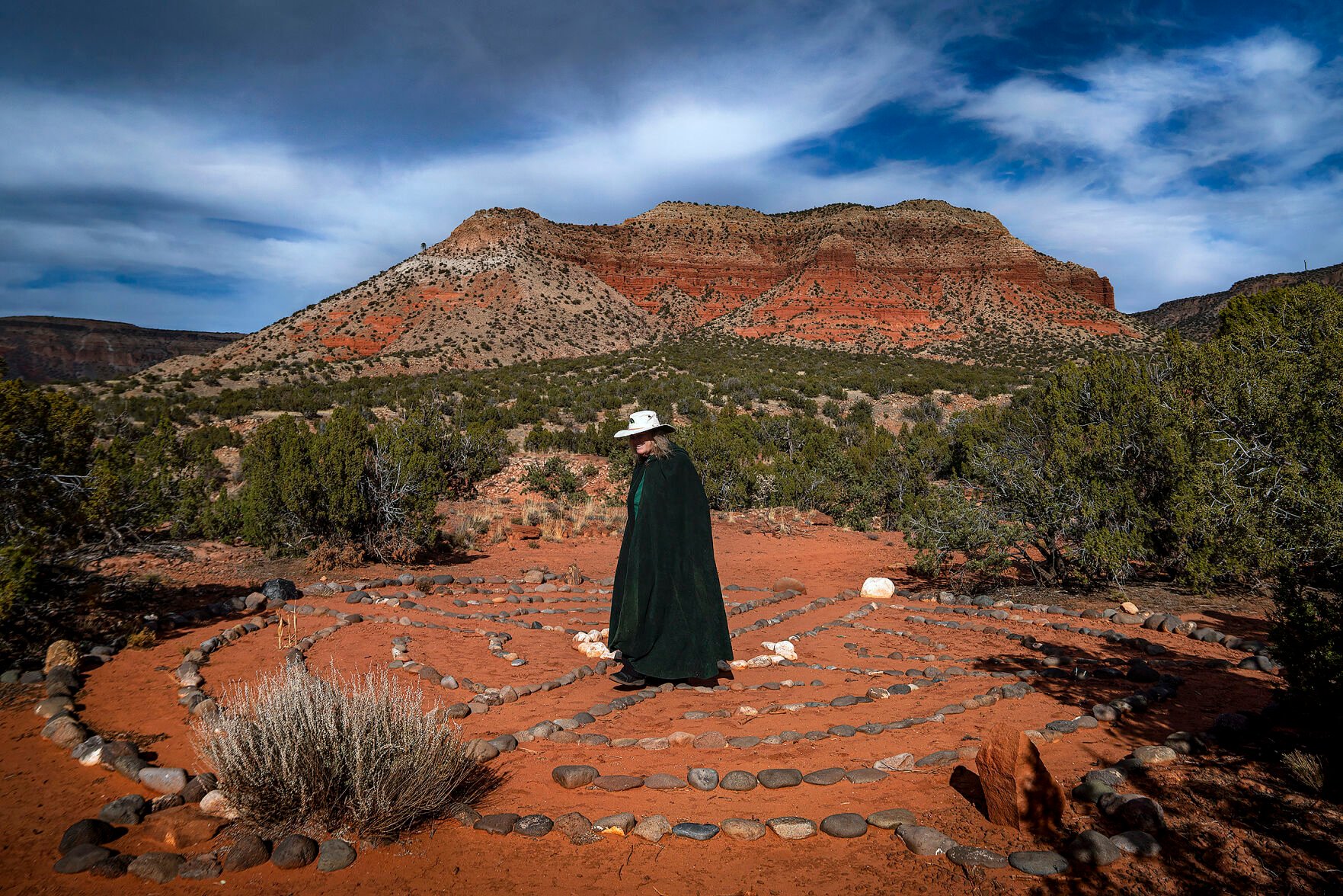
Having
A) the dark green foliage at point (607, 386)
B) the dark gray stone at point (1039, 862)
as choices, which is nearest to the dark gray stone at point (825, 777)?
the dark gray stone at point (1039, 862)

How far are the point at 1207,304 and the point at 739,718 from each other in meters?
88.0

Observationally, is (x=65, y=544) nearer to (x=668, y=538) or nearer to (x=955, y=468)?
(x=668, y=538)

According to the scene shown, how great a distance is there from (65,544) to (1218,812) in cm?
888

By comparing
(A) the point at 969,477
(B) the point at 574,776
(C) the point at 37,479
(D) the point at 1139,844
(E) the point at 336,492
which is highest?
(C) the point at 37,479

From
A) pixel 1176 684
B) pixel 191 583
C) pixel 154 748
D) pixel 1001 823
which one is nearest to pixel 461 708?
pixel 154 748

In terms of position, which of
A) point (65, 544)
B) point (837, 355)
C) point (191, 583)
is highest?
point (837, 355)

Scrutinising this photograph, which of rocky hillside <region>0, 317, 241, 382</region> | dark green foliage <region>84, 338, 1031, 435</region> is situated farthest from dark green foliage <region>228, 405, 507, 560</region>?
rocky hillside <region>0, 317, 241, 382</region>

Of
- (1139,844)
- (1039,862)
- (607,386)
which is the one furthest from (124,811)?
(607,386)

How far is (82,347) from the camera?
260 ft

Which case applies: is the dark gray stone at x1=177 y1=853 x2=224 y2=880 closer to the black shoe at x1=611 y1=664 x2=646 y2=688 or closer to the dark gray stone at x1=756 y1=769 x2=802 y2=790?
the dark gray stone at x1=756 y1=769 x2=802 y2=790

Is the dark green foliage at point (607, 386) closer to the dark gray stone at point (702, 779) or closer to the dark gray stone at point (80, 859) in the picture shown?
the dark gray stone at point (702, 779)

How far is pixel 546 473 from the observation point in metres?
18.2

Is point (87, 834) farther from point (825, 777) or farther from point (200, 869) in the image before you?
point (825, 777)

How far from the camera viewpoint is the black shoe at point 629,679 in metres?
6.27
